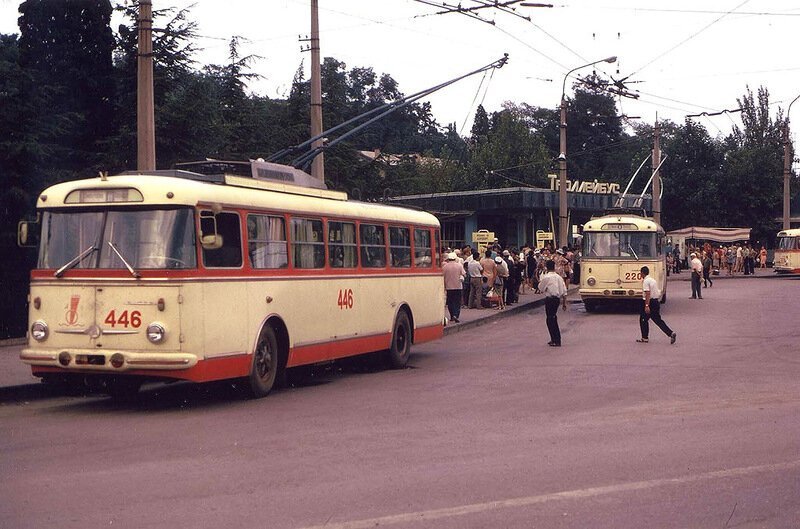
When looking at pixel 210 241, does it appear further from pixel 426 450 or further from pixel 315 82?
pixel 315 82

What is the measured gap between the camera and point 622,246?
33.1 metres

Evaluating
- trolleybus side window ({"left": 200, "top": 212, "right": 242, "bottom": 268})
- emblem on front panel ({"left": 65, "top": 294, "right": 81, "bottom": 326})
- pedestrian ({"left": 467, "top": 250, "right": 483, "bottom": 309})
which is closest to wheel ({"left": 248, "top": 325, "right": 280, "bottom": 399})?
trolleybus side window ({"left": 200, "top": 212, "right": 242, "bottom": 268})

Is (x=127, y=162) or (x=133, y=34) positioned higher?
(x=133, y=34)

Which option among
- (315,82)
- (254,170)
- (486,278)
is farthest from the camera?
(486,278)

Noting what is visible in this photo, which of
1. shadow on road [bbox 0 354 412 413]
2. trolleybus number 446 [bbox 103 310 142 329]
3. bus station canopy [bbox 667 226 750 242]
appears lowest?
shadow on road [bbox 0 354 412 413]

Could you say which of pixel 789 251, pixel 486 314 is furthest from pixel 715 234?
pixel 486 314

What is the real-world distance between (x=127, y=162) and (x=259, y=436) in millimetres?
20740

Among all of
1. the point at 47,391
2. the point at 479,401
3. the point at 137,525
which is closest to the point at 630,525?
the point at 137,525

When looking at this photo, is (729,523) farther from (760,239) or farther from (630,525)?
(760,239)

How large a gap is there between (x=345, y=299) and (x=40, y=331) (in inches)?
205

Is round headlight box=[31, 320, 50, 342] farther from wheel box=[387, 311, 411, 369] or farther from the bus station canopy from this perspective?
the bus station canopy

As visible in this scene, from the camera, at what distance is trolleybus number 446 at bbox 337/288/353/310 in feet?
54.9

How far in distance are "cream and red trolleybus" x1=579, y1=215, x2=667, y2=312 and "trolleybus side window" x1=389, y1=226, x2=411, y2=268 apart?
14.2 m

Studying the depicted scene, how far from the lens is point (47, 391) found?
1477 cm
